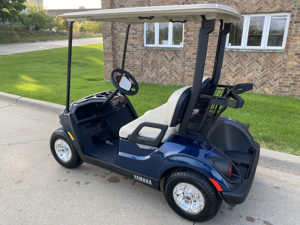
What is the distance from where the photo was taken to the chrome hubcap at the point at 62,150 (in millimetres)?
Answer: 3205

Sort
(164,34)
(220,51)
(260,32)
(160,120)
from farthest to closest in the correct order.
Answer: (164,34) < (260,32) < (160,120) < (220,51)

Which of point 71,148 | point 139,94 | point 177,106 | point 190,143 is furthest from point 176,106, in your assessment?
point 139,94

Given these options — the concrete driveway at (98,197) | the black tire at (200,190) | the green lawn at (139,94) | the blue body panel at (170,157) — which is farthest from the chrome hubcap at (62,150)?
the green lawn at (139,94)

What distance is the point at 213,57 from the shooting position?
6.95 metres

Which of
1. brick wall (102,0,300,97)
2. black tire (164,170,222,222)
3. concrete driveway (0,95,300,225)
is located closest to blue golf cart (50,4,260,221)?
black tire (164,170,222,222)

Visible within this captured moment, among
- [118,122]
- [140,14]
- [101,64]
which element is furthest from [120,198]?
[101,64]

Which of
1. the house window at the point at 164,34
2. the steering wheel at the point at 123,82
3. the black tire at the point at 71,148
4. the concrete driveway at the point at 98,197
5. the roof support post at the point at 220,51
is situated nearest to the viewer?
the concrete driveway at the point at 98,197

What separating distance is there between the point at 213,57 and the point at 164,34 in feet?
5.86

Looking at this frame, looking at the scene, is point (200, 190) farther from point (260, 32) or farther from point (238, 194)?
point (260, 32)

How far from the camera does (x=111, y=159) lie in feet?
9.62

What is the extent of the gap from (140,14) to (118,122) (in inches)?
69.5

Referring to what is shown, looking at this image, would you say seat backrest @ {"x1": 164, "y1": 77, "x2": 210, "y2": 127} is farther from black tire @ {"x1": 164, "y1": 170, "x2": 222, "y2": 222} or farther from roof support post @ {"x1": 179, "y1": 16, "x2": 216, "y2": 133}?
black tire @ {"x1": 164, "y1": 170, "x2": 222, "y2": 222}

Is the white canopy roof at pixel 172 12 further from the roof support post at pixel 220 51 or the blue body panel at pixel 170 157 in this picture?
the blue body panel at pixel 170 157

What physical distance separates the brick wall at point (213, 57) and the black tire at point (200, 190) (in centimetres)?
515
